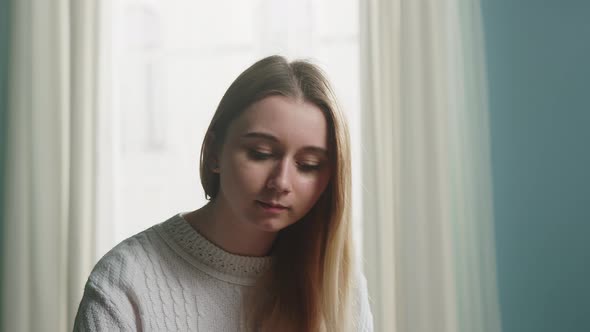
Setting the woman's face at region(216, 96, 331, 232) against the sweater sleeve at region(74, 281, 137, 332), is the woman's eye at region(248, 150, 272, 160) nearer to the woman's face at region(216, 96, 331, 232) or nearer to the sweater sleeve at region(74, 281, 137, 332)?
the woman's face at region(216, 96, 331, 232)

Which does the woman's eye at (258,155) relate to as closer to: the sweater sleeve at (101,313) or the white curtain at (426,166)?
the sweater sleeve at (101,313)

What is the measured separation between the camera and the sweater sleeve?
1031 mm

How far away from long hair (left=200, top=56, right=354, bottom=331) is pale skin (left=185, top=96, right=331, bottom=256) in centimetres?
2

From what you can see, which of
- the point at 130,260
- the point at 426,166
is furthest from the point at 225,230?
the point at 426,166

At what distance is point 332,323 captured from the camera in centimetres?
126

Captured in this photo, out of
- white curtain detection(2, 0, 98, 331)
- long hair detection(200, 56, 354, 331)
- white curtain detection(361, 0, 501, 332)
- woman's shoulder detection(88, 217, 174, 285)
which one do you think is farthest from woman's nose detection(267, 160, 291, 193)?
white curtain detection(2, 0, 98, 331)

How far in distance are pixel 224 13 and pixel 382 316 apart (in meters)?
1.25

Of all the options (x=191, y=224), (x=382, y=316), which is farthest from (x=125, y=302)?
(x=382, y=316)

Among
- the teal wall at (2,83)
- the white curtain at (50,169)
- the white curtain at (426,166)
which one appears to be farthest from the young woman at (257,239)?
the teal wall at (2,83)

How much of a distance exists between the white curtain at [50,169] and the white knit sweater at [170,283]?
1261mm

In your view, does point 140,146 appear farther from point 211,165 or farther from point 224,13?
point 211,165

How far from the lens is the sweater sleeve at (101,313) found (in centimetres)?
103

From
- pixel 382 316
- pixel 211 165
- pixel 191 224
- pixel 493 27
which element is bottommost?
pixel 382 316

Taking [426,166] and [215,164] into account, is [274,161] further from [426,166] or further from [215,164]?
[426,166]
